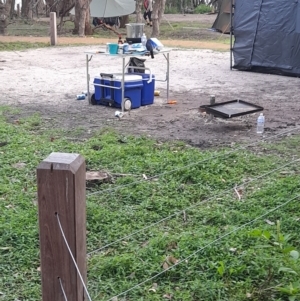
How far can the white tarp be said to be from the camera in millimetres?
23531

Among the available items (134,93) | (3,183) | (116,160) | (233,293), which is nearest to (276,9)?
(134,93)

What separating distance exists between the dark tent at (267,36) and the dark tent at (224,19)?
9.66 meters

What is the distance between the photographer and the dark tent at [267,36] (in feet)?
35.8

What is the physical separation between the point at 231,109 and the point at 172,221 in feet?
10.5

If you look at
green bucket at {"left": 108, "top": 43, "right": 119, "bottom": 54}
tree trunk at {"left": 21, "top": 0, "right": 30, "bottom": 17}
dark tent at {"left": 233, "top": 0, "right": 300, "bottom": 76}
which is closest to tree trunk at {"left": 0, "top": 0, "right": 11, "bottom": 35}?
dark tent at {"left": 233, "top": 0, "right": 300, "bottom": 76}

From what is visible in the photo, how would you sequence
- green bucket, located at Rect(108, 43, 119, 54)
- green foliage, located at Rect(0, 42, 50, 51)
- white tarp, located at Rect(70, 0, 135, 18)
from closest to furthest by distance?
green bucket, located at Rect(108, 43, 119, 54)
green foliage, located at Rect(0, 42, 50, 51)
white tarp, located at Rect(70, 0, 135, 18)

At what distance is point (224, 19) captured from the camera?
22531 millimetres

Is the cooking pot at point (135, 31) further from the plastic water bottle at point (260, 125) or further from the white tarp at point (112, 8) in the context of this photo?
the white tarp at point (112, 8)

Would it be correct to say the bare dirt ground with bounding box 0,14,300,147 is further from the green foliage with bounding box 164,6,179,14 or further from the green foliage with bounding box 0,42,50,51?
the green foliage with bounding box 164,6,179,14

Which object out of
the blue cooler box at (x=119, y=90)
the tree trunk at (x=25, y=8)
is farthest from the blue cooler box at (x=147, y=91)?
the tree trunk at (x=25, y=8)

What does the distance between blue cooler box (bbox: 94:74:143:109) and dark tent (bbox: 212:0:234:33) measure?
48.2ft

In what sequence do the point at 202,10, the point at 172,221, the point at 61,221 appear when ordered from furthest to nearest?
the point at 202,10, the point at 172,221, the point at 61,221

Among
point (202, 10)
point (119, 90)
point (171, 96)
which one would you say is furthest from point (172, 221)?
point (202, 10)

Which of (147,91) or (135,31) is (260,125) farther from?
(135,31)
